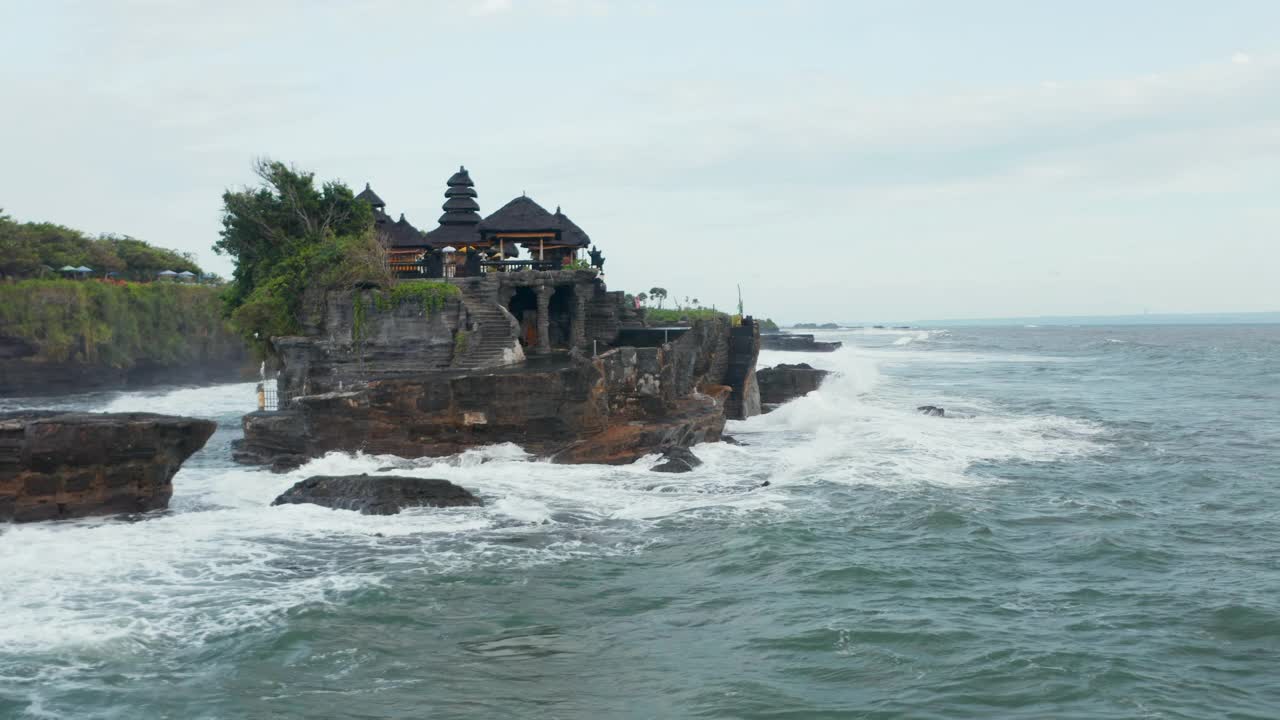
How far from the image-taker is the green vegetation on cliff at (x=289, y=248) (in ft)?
98.5

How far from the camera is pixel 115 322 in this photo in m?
52.5

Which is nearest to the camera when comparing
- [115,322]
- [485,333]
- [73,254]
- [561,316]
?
[485,333]

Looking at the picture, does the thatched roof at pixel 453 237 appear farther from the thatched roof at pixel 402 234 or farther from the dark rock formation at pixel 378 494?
the dark rock formation at pixel 378 494

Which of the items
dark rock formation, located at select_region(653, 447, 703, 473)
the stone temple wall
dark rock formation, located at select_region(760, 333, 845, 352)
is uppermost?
the stone temple wall

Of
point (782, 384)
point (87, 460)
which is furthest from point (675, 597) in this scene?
point (782, 384)

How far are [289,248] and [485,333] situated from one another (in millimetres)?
8491

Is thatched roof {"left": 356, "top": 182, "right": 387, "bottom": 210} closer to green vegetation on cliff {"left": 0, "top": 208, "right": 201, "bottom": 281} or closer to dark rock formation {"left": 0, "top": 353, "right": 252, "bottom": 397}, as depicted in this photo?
dark rock formation {"left": 0, "top": 353, "right": 252, "bottom": 397}

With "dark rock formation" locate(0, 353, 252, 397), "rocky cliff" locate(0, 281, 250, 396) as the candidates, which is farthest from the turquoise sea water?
"rocky cliff" locate(0, 281, 250, 396)

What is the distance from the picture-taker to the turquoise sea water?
34.8ft

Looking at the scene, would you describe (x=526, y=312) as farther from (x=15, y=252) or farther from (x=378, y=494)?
(x=15, y=252)

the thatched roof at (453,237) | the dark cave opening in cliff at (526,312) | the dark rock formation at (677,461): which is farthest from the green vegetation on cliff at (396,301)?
the dark rock formation at (677,461)

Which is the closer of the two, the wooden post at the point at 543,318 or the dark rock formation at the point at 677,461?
the dark rock formation at the point at 677,461

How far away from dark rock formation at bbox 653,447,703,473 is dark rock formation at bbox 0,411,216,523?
35.5 feet

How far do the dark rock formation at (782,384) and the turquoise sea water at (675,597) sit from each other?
15.6 m
